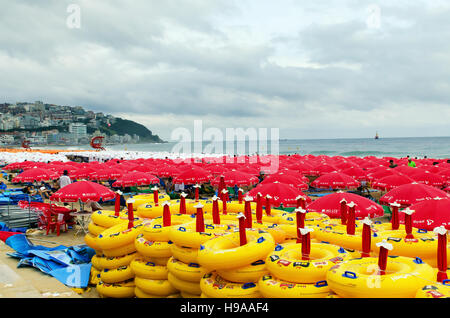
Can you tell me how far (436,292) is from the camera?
3566mm

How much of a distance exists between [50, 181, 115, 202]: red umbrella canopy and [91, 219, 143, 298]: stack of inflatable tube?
3.69 meters

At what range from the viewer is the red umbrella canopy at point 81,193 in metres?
10.7

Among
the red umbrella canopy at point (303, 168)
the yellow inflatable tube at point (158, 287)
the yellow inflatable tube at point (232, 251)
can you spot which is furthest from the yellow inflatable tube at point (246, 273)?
the red umbrella canopy at point (303, 168)

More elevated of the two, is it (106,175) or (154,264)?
(106,175)

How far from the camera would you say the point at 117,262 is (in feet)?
23.8

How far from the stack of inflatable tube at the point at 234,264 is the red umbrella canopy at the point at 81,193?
21.7ft

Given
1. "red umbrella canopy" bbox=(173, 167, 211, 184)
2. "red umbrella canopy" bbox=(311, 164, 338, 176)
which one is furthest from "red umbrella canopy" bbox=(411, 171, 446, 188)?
"red umbrella canopy" bbox=(173, 167, 211, 184)

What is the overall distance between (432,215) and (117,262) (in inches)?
266

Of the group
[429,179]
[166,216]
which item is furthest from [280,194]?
[429,179]

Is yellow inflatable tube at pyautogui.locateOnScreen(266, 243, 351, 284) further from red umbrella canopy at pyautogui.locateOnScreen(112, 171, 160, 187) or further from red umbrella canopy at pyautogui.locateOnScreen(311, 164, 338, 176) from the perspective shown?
red umbrella canopy at pyautogui.locateOnScreen(311, 164, 338, 176)

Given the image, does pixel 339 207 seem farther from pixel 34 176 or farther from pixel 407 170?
pixel 34 176
